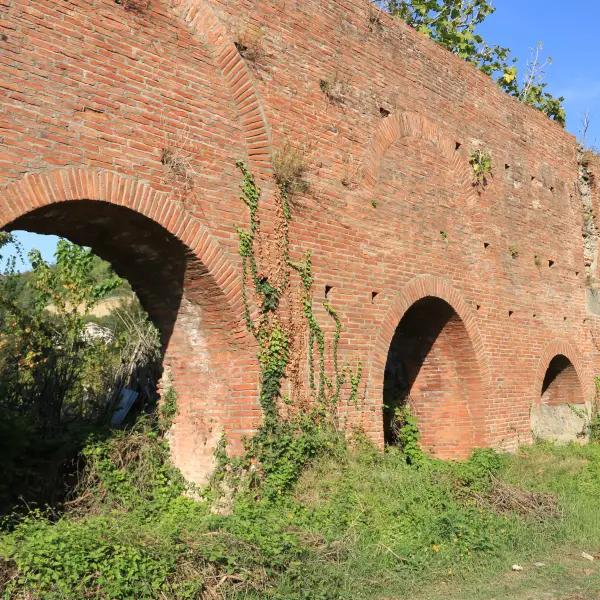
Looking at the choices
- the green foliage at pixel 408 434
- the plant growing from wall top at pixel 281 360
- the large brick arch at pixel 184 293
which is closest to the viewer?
the large brick arch at pixel 184 293

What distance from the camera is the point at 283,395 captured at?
6652 mm

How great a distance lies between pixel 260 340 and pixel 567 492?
471 centimetres

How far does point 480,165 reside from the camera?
34.7 feet

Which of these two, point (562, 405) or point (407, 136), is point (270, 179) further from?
point (562, 405)

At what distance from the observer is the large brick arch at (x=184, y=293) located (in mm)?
5609

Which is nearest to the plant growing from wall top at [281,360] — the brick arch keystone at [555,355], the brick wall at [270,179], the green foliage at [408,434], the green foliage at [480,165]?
the brick wall at [270,179]

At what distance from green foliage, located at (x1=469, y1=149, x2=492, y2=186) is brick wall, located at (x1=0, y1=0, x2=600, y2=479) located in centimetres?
17

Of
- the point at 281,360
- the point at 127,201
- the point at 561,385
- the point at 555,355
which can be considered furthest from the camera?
the point at 561,385

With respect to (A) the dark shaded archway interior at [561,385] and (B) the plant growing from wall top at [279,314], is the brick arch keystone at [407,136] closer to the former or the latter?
(B) the plant growing from wall top at [279,314]

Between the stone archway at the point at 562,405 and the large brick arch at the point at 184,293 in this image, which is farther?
the stone archway at the point at 562,405

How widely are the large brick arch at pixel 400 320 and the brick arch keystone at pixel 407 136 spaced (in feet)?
4.96

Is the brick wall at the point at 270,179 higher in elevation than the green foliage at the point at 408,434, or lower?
higher

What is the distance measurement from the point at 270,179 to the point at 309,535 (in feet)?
11.5

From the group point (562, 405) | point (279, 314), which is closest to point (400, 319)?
point (279, 314)
